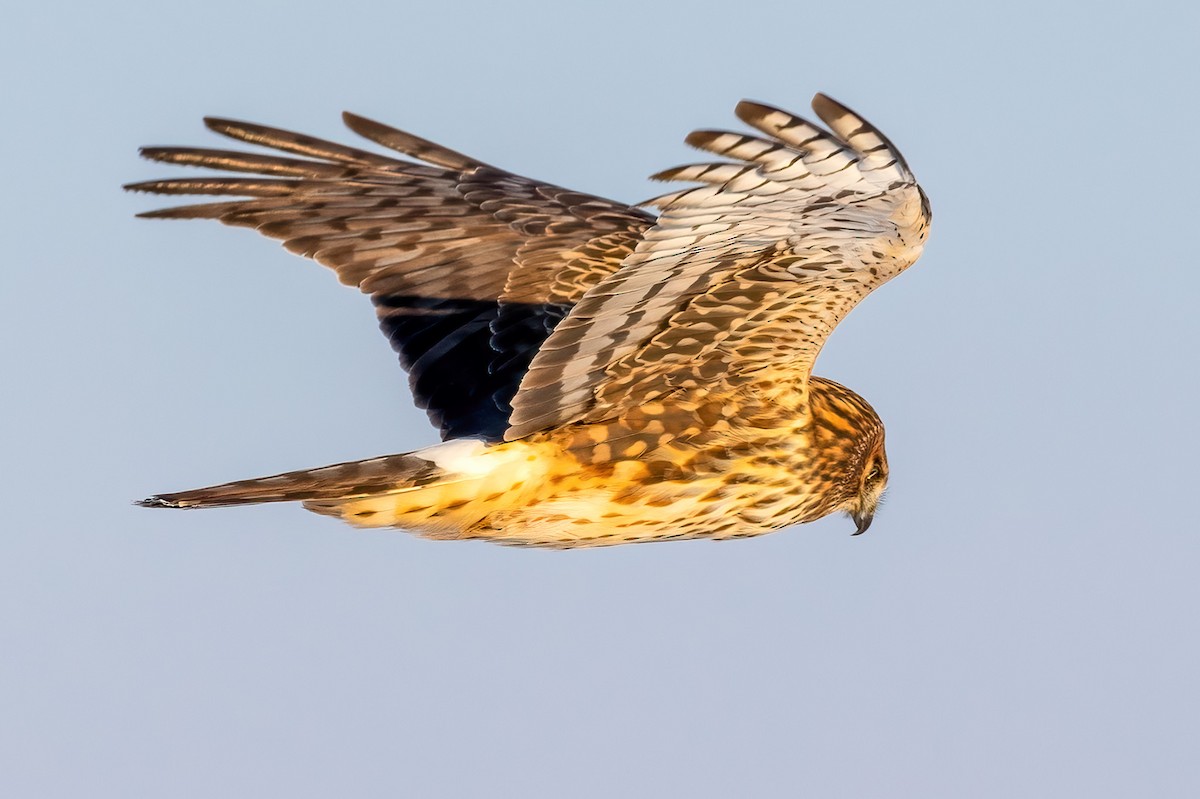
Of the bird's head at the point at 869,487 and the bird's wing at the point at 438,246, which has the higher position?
the bird's wing at the point at 438,246

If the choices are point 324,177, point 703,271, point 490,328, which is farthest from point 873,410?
point 324,177

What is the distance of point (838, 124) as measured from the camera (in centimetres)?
505

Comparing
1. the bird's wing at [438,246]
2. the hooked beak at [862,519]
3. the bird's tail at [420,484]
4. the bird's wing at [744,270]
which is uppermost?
→ the bird's wing at [438,246]

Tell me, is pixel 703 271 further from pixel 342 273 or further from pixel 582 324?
pixel 342 273

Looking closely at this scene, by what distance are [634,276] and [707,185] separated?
59 centimetres

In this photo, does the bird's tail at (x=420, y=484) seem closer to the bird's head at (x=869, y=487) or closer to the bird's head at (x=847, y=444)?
the bird's head at (x=847, y=444)

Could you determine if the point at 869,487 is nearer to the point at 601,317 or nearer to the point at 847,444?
the point at 847,444

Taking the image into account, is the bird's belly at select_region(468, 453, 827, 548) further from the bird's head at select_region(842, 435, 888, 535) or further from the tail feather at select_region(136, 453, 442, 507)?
the bird's head at select_region(842, 435, 888, 535)

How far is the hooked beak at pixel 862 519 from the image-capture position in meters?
8.16

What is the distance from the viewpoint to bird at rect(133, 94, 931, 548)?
548 cm

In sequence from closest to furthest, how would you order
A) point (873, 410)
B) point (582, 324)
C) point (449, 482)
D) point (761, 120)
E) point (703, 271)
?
point (761, 120) → point (703, 271) → point (582, 324) → point (449, 482) → point (873, 410)

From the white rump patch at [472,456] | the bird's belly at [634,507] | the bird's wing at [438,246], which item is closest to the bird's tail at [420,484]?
the white rump patch at [472,456]

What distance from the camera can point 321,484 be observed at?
21.2ft

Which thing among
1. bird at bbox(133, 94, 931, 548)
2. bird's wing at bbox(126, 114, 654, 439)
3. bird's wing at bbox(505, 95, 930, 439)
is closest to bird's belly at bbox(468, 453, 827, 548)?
bird at bbox(133, 94, 931, 548)
